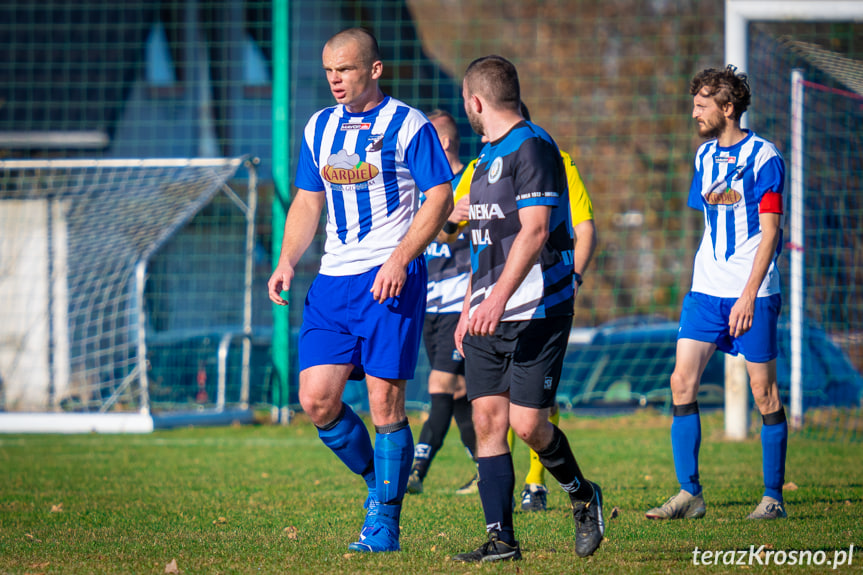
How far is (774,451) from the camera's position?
5.29 m

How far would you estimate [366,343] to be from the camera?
4.33m

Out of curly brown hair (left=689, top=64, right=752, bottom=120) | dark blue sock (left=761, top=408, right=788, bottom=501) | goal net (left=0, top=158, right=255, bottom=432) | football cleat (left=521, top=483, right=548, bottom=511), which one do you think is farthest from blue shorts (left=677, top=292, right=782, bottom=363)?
goal net (left=0, top=158, right=255, bottom=432)

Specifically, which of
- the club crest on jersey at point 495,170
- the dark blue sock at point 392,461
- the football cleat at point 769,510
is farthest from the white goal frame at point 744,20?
the club crest on jersey at point 495,170

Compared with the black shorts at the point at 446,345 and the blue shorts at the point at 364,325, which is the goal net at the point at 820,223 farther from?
the blue shorts at the point at 364,325

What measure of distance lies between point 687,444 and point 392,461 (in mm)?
1851

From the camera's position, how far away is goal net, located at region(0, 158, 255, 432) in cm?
1018

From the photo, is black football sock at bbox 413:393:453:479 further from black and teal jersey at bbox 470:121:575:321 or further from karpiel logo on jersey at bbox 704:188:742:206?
black and teal jersey at bbox 470:121:575:321

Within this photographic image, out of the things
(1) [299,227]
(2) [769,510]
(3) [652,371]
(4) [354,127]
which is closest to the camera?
(4) [354,127]

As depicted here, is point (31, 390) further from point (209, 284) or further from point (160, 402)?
point (209, 284)

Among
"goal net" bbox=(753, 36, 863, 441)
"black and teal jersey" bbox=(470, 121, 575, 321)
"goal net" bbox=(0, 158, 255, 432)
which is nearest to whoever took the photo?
"black and teal jersey" bbox=(470, 121, 575, 321)

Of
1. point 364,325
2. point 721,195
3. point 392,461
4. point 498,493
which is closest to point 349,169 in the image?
point 364,325

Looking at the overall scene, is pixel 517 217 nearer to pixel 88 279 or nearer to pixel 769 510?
pixel 769 510

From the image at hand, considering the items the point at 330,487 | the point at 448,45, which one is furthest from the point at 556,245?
the point at 448,45

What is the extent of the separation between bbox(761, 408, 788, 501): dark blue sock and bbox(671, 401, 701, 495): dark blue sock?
0.36 meters
